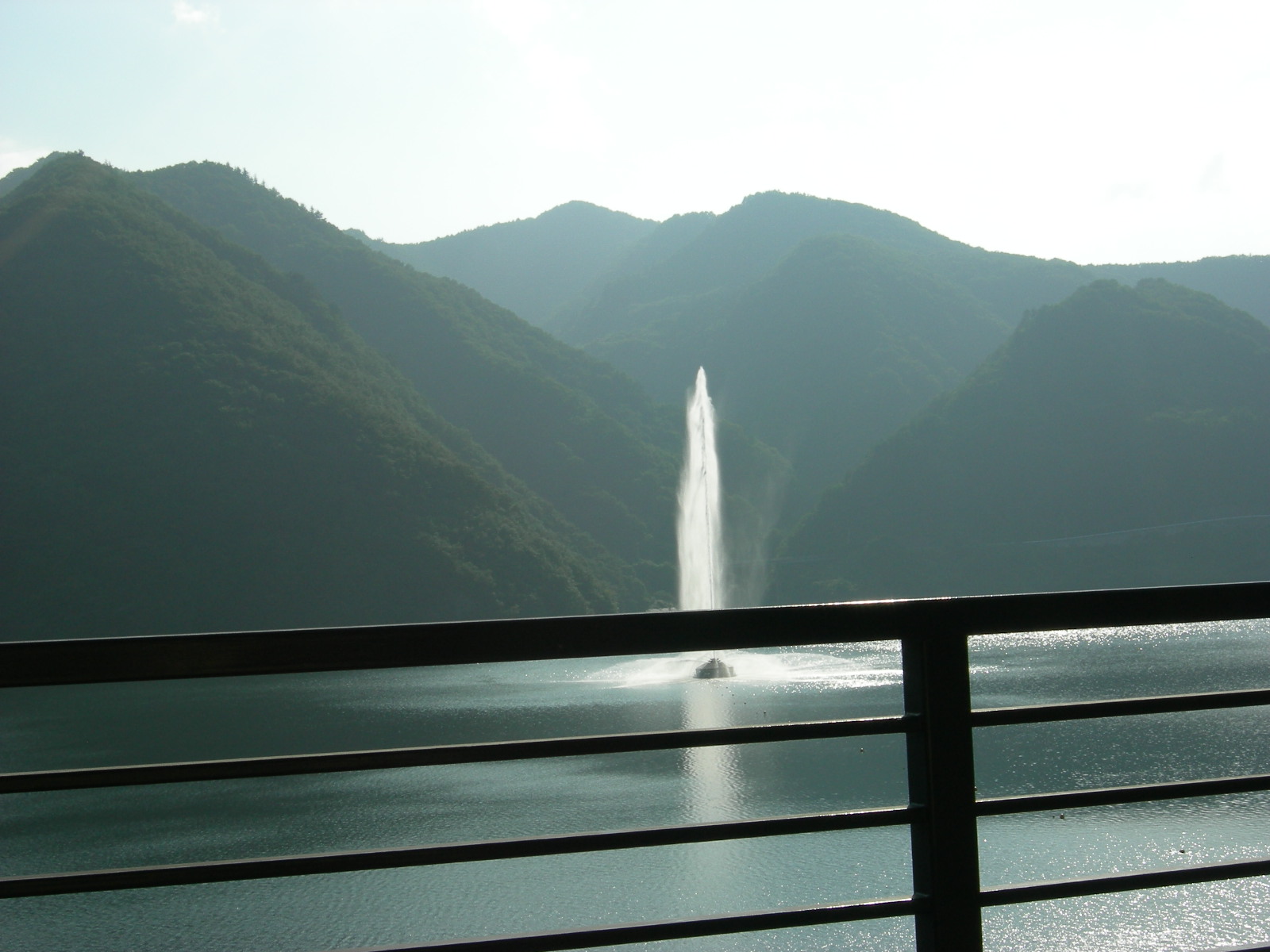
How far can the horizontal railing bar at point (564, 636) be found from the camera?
88 centimetres

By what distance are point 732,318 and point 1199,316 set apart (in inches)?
1219

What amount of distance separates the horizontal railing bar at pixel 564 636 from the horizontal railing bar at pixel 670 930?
246 mm

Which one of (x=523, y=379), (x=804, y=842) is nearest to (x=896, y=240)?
(x=523, y=379)

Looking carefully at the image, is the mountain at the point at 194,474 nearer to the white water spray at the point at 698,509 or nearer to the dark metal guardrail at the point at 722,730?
the white water spray at the point at 698,509

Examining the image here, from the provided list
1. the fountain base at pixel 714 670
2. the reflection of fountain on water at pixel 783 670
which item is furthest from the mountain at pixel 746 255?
the fountain base at pixel 714 670

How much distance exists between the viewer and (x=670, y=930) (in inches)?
38.3

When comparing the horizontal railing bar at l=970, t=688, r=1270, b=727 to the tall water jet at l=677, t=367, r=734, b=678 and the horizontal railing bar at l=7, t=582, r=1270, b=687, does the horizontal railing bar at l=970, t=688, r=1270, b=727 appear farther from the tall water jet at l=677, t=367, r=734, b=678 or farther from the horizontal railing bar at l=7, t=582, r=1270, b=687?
the tall water jet at l=677, t=367, r=734, b=678

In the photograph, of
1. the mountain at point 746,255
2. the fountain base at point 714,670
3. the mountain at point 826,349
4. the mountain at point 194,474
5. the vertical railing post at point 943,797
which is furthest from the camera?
the mountain at point 746,255

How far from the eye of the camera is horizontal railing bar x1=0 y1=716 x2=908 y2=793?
0.90 meters

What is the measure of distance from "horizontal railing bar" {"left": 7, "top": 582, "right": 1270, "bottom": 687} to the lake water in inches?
179

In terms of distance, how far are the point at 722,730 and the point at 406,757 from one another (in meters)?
0.30

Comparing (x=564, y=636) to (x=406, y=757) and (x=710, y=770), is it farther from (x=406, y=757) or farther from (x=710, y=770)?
(x=710, y=770)

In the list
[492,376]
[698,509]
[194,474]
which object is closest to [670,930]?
[698,509]

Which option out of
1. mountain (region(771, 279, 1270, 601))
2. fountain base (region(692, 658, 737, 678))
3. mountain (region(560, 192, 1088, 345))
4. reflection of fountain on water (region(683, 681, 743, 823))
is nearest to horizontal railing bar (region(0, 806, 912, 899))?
reflection of fountain on water (region(683, 681, 743, 823))
